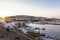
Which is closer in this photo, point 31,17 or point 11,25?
point 31,17

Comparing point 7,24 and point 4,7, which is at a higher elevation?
point 4,7

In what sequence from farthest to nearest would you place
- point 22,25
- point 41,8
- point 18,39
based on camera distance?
point 22,25 < point 41,8 < point 18,39

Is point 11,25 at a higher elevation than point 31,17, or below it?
below

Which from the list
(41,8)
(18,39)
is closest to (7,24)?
(41,8)

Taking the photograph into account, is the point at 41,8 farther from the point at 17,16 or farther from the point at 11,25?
the point at 11,25

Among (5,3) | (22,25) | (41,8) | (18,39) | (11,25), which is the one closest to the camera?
(18,39)

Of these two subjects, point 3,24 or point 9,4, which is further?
point 3,24

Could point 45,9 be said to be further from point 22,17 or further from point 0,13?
point 0,13

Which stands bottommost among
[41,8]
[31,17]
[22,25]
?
[22,25]

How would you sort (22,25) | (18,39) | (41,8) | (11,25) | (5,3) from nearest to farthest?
1. (18,39)
2. (5,3)
3. (41,8)
4. (11,25)
5. (22,25)

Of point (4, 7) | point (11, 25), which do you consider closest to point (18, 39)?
point (4, 7)
